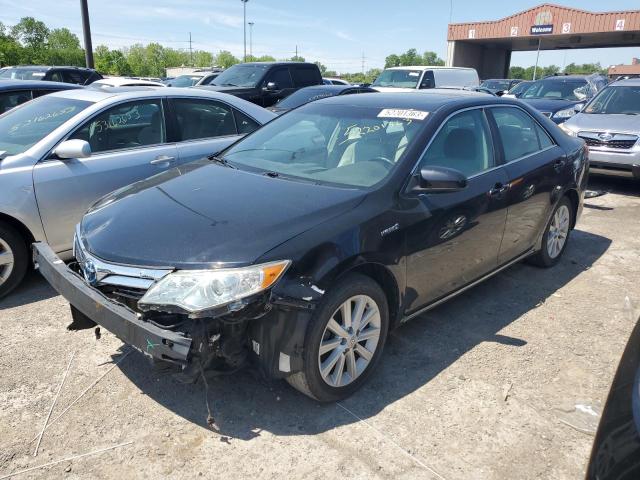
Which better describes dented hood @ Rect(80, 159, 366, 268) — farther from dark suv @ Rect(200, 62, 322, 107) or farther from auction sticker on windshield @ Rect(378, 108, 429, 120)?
dark suv @ Rect(200, 62, 322, 107)

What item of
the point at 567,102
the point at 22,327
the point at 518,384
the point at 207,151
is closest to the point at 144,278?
the point at 22,327

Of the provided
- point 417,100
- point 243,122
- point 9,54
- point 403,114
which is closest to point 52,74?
point 243,122

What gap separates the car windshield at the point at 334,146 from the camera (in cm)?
324

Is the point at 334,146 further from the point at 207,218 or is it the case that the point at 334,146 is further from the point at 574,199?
the point at 574,199

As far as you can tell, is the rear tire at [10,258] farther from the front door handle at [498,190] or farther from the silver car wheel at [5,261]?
the front door handle at [498,190]

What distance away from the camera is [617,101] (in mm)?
9133

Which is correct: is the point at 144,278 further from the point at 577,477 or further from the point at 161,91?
the point at 161,91

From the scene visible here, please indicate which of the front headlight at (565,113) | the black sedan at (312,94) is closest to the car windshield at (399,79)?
the black sedan at (312,94)

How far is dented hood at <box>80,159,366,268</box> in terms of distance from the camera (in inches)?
98.3

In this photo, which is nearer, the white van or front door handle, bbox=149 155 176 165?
front door handle, bbox=149 155 176 165

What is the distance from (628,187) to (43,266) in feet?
30.0

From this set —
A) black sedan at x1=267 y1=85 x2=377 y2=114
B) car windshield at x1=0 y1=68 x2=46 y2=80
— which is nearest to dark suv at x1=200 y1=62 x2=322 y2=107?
black sedan at x1=267 y1=85 x2=377 y2=114

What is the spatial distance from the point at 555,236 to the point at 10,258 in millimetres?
4774

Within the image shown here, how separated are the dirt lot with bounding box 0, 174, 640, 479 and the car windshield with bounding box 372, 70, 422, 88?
35.3ft
